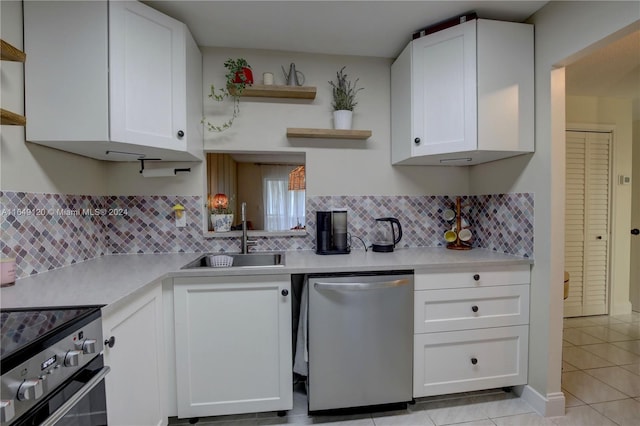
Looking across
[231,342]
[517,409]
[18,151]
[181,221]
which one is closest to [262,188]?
[181,221]

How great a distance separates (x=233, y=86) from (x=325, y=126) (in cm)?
69

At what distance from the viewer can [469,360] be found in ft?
5.74

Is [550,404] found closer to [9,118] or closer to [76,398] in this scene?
[76,398]

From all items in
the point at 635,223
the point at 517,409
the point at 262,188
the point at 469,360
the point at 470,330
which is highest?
the point at 262,188

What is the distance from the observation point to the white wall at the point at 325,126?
2096 mm

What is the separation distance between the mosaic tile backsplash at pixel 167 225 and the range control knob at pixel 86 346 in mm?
770

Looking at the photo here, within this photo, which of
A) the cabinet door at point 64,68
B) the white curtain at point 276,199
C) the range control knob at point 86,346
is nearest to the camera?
the range control knob at point 86,346

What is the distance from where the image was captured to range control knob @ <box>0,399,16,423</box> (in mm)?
619

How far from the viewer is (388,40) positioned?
6.54 feet

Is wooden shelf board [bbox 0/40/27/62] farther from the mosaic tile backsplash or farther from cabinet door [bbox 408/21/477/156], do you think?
cabinet door [bbox 408/21/477/156]

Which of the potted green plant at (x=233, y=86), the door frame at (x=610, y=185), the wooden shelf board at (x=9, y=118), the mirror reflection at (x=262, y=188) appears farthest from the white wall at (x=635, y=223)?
the wooden shelf board at (x=9, y=118)

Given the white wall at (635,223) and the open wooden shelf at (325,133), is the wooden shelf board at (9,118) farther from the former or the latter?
the white wall at (635,223)

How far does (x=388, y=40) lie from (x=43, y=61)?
6.27 feet

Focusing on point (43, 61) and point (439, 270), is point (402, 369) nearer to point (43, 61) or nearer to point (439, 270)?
point (439, 270)
